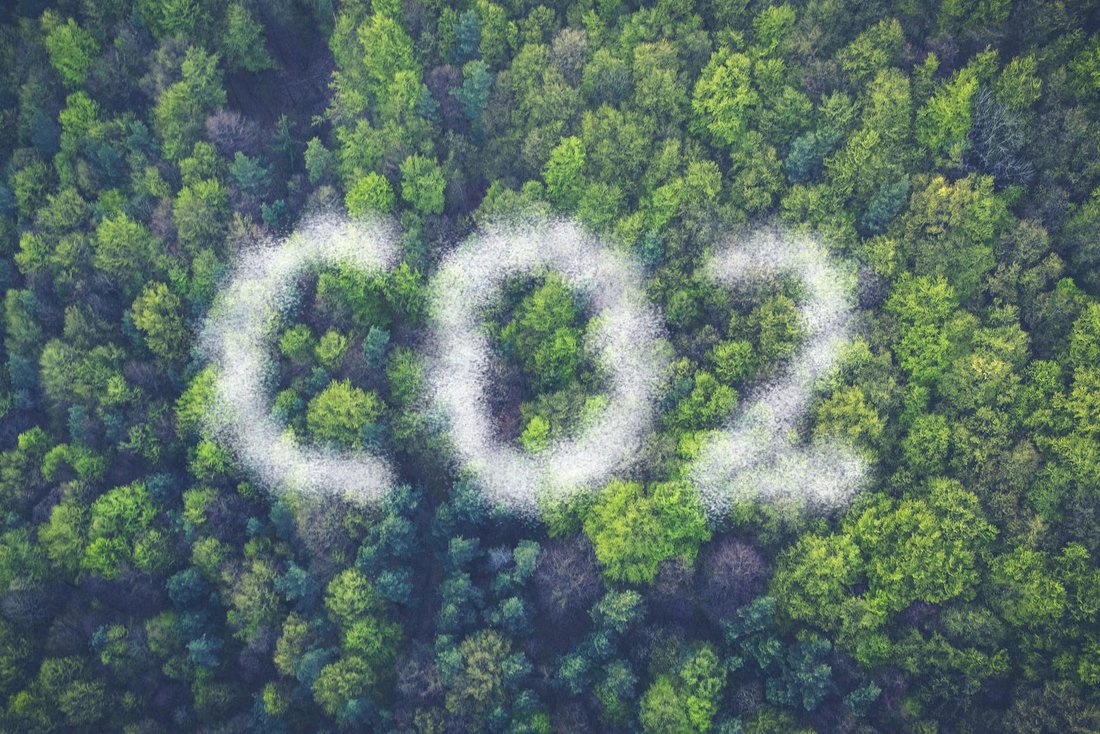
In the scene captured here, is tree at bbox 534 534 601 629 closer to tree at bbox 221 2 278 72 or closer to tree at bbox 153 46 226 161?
tree at bbox 153 46 226 161

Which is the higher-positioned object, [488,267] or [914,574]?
[488,267]

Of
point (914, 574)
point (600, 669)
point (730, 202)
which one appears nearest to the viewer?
point (914, 574)

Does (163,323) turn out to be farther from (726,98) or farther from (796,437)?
(796,437)

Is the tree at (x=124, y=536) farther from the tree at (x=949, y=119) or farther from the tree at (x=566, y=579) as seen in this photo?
the tree at (x=949, y=119)

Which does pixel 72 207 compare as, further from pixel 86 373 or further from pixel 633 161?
pixel 633 161

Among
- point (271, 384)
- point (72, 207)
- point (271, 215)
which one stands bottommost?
point (271, 384)

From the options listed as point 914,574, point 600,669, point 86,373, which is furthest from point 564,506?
point 86,373
